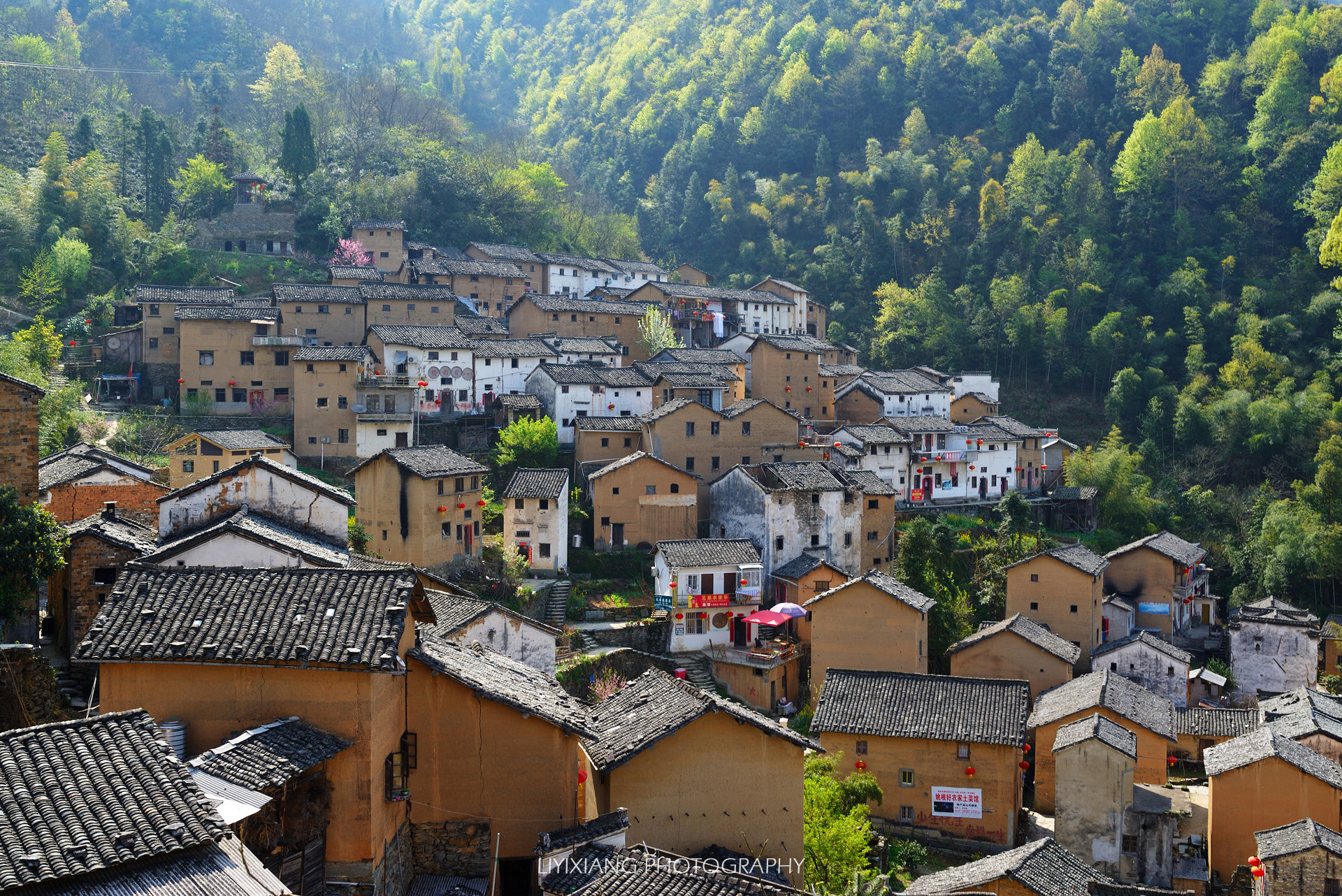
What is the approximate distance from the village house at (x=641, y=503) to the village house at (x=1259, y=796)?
16353 mm

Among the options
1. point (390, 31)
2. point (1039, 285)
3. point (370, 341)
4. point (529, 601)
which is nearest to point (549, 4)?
point (390, 31)

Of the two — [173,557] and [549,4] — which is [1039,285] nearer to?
[173,557]

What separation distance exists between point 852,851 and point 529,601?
44.5 feet

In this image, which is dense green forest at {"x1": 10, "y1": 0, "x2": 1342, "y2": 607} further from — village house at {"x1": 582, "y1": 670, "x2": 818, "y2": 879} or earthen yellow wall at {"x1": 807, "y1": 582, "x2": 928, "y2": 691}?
village house at {"x1": 582, "y1": 670, "x2": 818, "y2": 879}

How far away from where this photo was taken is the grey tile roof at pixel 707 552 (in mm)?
28984

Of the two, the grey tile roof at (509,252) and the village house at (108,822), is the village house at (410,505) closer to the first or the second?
the village house at (108,822)

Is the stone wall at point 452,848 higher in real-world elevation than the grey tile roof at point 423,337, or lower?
lower

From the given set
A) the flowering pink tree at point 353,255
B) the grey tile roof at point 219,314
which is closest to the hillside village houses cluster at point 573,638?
the grey tile roof at point 219,314

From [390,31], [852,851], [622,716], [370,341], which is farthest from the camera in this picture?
[390,31]

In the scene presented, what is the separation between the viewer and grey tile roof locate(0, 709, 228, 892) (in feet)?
25.1

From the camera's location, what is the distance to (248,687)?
1126 cm

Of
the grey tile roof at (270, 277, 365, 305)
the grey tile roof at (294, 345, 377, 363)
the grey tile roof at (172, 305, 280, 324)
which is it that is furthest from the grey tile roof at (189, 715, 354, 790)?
the grey tile roof at (270, 277, 365, 305)

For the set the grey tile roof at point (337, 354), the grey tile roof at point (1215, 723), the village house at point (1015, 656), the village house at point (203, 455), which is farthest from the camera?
the grey tile roof at point (337, 354)

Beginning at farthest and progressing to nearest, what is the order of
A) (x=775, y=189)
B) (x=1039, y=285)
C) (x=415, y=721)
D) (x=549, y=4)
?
(x=549, y=4), (x=775, y=189), (x=1039, y=285), (x=415, y=721)
